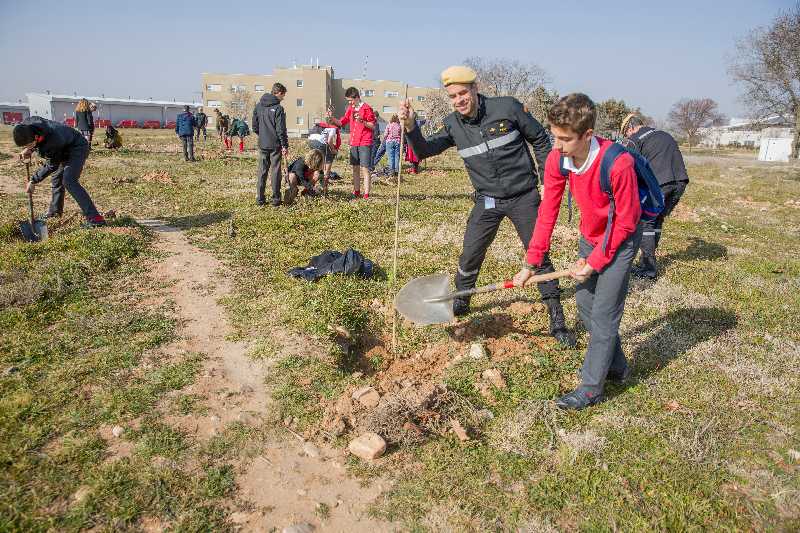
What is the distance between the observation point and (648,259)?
248 inches

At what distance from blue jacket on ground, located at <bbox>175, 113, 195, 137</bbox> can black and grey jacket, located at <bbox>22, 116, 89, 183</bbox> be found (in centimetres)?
971

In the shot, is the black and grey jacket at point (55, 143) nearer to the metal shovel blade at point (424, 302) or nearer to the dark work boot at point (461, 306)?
the metal shovel blade at point (424, 302)

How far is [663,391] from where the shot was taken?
3.78 metres

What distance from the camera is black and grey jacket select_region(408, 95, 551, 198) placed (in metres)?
4.02

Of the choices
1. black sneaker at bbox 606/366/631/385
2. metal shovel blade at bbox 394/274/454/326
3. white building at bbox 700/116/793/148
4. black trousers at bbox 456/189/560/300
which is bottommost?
black sneaker at bbox 606/366/631/385

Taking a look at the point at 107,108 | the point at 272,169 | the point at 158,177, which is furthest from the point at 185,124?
the point at 107,108

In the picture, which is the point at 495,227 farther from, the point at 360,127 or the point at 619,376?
the point at 360,127

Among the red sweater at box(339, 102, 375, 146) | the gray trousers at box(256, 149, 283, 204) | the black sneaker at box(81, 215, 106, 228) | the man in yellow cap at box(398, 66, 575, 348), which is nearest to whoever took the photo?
the man in yellow cap at box(398, 66, 575, 348)

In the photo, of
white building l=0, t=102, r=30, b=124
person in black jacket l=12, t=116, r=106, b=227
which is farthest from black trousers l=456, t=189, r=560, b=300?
white building l=0, t=102, r=30, b=124

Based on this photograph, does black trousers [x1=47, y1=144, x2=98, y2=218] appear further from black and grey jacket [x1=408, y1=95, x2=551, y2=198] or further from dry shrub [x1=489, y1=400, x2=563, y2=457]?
dry shrub [x1=489, y1=400, x2=563, y2=457]

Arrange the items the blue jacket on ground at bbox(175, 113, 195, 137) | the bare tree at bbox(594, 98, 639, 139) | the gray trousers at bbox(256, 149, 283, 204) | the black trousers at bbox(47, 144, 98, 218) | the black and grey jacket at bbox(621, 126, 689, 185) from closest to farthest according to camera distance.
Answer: the black and grey jacket at bbox(621, 126, 689, 185) → the black trousers at bbox(47, 144, 98, 218) → the gray trousers at bbox(256, 149, 283, 204) → the blue jacket on ground at bbox(175, 113, 195, 137) → the bare tree at bbox(594, 98, 639, 139)

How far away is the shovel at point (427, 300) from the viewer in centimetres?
400

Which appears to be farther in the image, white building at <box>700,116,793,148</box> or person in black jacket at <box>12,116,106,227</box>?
white building at <box>700,116,793,148</box>

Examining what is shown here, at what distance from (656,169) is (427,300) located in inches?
166
